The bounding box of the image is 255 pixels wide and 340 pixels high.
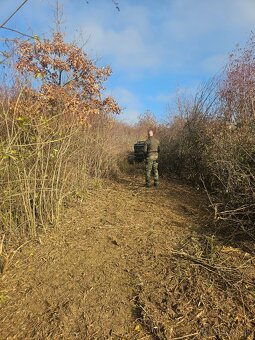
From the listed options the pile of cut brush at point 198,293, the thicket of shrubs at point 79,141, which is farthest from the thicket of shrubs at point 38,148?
the pile of cut brush at point 198,293

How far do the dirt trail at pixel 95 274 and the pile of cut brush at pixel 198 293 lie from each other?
0.08 ft

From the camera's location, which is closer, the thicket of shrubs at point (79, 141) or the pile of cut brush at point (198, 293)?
the pile of cut brush at point (198, 293)

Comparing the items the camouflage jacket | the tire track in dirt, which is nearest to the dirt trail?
the tire track in dirt

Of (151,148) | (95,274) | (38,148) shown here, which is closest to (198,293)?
(95,274)

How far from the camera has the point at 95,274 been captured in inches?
167

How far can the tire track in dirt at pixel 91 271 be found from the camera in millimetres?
3432

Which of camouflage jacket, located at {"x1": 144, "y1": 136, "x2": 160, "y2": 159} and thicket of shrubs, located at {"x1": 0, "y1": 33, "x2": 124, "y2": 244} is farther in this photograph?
camouflage jacket, located at {"x1": 144, "y1": 136, "x2": 160, "y2": 159}

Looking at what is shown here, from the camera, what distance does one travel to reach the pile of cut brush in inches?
129

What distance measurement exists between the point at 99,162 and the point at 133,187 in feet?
3.58

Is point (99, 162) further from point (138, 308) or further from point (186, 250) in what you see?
point (138, 308)

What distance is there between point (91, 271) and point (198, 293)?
1.36m

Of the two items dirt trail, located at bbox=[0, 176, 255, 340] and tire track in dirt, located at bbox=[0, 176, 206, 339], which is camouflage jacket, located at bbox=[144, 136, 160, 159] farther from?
dirt trail, located at bbox=[0, 176, 255, 340]

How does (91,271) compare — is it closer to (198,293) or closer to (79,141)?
(198,293)

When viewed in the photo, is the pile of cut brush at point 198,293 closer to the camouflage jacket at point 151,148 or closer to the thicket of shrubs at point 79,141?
the thicket of shrubs at point 79,141
